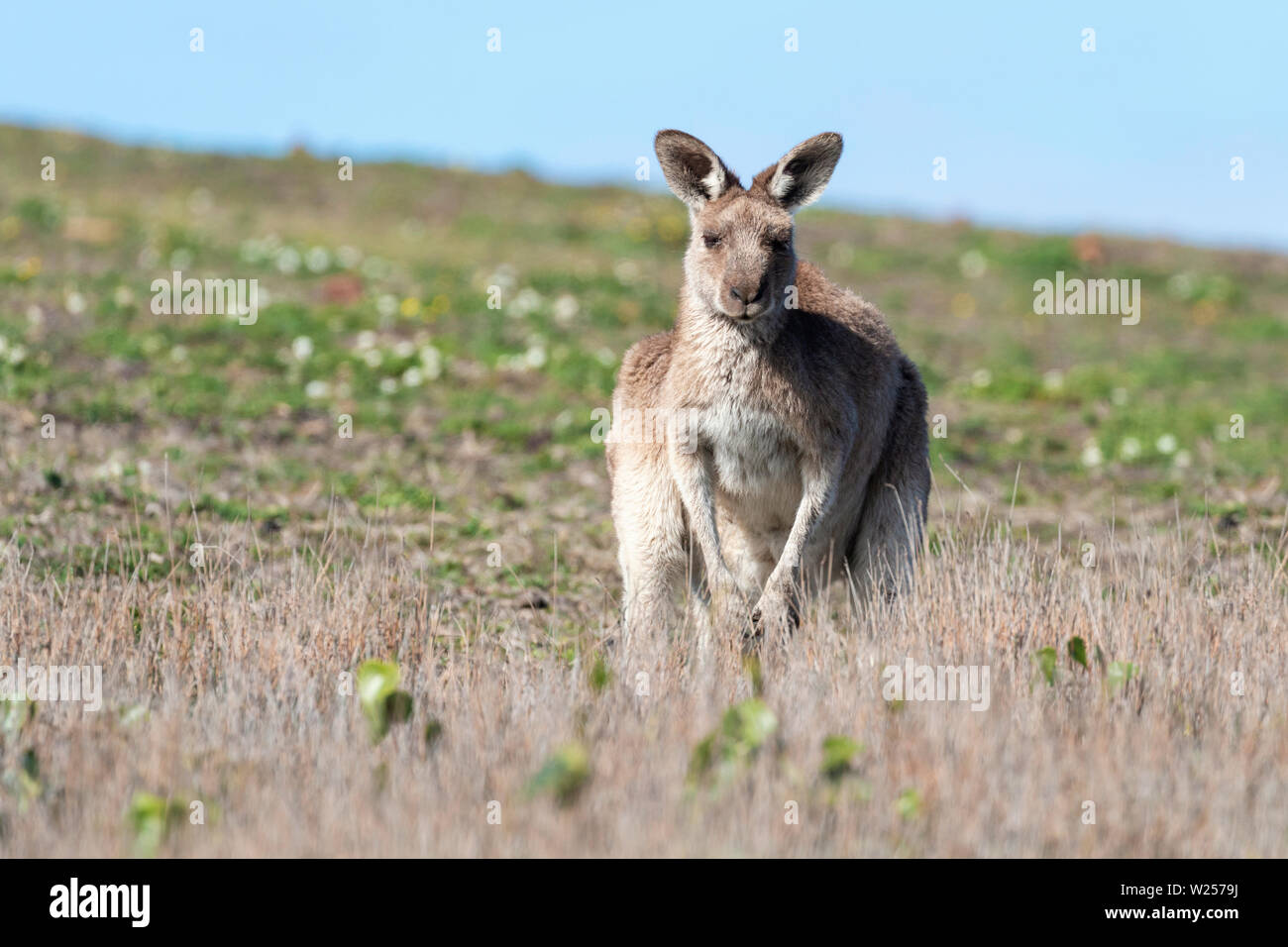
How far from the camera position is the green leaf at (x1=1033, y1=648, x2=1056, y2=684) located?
4629 millimetres

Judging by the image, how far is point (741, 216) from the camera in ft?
17.3

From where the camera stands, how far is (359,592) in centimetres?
Result: 512

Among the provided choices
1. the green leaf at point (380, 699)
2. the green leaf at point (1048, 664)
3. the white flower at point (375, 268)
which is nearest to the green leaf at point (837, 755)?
the green leaf at point (1048, 664)

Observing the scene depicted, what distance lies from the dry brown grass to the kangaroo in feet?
0.87

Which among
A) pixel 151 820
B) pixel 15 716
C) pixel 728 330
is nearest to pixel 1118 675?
pixel 728 330

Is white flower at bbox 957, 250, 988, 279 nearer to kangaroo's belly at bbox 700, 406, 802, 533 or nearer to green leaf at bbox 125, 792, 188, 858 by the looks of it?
kangaroo's belly at bbox 700, 406, 802, 533

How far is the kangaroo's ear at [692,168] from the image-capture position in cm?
531

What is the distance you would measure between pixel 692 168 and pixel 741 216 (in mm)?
341

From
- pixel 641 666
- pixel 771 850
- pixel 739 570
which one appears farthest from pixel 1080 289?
pixel 771 850

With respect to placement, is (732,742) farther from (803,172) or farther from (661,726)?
(803,172)

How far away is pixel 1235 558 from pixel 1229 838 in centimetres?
398

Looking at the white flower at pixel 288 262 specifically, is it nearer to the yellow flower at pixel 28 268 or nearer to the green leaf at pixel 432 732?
the yellow flower at pixel 28 268

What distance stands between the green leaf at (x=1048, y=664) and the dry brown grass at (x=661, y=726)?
0.05 metres

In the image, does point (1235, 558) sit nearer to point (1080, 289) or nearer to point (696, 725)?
point (696, 725)
